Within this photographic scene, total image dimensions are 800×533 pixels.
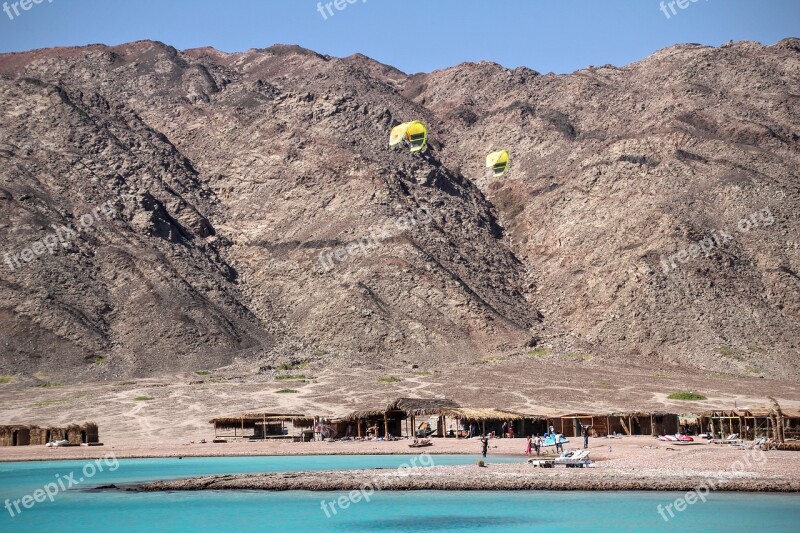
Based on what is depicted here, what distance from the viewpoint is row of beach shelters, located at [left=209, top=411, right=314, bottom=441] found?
50062mm

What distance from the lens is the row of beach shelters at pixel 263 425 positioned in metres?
50.1

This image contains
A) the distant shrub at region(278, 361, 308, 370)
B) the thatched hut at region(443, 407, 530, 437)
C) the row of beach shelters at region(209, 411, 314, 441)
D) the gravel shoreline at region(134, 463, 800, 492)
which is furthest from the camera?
the distant shrub at region(278, 361, 308, 370)

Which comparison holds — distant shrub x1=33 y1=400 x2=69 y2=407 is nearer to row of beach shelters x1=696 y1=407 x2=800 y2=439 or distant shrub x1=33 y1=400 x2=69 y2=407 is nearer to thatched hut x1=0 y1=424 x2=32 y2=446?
thatched hut x1=0 y1=424 x2=32 y2=446

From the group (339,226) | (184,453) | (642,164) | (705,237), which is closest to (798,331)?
(705,237)

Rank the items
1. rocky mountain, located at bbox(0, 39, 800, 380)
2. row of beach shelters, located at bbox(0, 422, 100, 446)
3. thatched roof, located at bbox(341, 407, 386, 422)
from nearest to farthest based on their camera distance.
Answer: row of beach shelters, located at bbox(0, 422, 100, 446), thatched roof, located at bbox(341, 407, 386, 422), rocky mountain, located at bbox(0, 39, 800, 380)

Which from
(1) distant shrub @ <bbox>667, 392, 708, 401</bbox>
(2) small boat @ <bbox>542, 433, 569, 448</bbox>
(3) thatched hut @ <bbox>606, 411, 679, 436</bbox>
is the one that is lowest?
(1) distant shrub @ <bbox>667, 392, 708, 401</bbox>

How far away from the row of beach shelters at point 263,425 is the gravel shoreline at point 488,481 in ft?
57.8

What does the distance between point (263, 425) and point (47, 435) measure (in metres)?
10.4

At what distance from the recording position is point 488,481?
29.7m

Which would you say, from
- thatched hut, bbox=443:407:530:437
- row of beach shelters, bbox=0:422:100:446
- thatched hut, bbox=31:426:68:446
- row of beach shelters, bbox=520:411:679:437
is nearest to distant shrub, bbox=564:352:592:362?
thatched hut, bbox=443:407:530:437

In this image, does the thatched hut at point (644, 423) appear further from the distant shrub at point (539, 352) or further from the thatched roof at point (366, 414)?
the distant shrub at point (539, 352)

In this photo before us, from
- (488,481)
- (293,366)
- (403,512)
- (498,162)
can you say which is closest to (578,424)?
(488,481)

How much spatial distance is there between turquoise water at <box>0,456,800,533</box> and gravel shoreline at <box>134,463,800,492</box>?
54cm

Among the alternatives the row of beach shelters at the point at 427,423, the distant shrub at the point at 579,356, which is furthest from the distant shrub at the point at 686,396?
the row of beach shelters at the point at 427,423
